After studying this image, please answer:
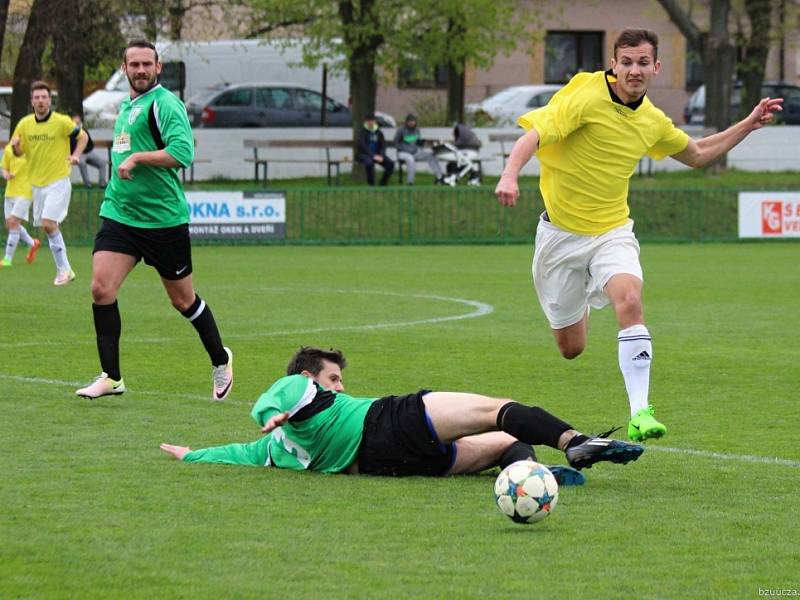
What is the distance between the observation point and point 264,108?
4172 cm

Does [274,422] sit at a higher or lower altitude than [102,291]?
lower

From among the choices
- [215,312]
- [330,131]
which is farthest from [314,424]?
[330,131]

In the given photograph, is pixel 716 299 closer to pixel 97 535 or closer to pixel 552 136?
pixel 552 136

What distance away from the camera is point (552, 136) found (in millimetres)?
8680

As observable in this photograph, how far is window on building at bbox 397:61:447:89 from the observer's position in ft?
144

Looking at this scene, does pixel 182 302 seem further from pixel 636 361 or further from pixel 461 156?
pixel 461 156

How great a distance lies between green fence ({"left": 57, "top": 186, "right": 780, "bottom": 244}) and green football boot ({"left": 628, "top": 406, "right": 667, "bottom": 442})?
2215cm

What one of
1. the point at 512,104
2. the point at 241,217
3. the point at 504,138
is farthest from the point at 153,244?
the point at 512,104

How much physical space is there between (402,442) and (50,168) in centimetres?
1398

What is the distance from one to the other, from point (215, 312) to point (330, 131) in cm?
2420

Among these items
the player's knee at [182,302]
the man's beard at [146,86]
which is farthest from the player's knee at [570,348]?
the man's beard at [146,86]

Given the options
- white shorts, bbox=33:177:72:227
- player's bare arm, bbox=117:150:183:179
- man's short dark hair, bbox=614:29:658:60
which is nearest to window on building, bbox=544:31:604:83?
white shorts, bbox=33:177:72:227

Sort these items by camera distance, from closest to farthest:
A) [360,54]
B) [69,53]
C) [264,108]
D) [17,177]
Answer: [17,177] < [69,53] < [360,54] < [264,108]

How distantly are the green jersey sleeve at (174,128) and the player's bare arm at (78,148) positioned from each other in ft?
27.8
